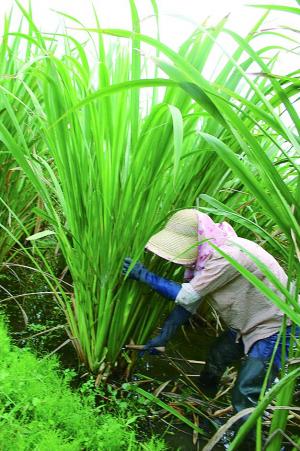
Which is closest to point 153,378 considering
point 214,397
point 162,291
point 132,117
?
point 214,397

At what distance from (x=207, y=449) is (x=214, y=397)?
2.32 ft

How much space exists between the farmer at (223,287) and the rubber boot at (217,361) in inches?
9.0

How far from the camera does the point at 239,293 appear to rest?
4.96 feet

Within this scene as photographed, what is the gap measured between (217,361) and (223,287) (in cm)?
39

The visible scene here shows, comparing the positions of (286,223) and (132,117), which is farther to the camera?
(132,117)

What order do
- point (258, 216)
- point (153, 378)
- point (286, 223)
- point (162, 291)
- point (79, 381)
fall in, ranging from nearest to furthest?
point (286, 223), point (162, 291), point (79, 381), point (153, 378), point (258, 216)

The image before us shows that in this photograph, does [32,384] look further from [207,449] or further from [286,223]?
[286,223]

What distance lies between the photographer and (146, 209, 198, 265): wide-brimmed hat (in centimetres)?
144

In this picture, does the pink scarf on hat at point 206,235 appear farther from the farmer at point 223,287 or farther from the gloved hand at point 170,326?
the gloved hand at point 170,326

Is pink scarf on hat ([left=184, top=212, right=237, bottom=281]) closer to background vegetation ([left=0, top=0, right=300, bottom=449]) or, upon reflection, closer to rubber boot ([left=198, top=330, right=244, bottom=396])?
background vegetation ([left=0, top=0, right=300, bottom=449])

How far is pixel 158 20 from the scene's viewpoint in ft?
4.33

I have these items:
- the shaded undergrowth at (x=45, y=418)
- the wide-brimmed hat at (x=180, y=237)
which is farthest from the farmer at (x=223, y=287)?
the shaded undergrowth at (x=45, y=418)

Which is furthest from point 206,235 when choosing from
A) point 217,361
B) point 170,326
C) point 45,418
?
point 45,418

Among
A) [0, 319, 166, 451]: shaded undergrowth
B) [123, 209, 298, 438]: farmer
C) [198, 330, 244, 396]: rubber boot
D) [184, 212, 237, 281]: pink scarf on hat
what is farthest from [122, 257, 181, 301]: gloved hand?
[198, 330, 244, 396]: rubber boot
